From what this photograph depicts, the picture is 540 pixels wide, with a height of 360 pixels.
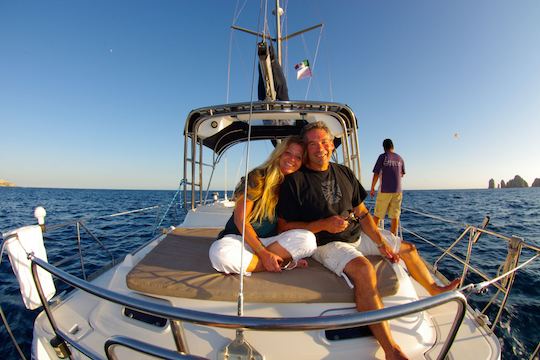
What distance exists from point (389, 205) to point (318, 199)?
→ 3319mm

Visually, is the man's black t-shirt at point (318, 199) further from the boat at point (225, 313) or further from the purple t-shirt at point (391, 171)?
the purple t-shirt at point (391, 171)

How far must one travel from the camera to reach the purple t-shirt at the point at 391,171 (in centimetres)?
465

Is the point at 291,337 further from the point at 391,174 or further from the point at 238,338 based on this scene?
the point at 391,174

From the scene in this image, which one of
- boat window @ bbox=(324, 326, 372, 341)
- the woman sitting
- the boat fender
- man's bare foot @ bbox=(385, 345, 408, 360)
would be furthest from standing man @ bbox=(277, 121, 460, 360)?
the boat fender

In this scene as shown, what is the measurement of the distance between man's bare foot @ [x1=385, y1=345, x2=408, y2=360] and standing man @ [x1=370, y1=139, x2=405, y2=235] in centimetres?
352

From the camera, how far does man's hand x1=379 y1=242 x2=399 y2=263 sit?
2025 millimetres

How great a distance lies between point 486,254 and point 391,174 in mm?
4184

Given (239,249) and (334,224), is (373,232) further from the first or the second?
(239,249)

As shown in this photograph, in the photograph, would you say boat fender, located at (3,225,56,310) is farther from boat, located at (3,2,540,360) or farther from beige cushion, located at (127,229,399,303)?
beige cushion, located at (127,229,399,303)

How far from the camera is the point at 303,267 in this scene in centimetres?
198

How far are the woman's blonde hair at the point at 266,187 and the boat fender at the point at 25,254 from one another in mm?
1539

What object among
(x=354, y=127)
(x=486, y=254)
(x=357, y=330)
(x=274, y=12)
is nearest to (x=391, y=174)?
(x=354, y=127)

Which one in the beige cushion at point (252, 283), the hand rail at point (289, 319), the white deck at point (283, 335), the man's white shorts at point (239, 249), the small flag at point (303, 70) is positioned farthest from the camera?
the small flag at point (303, 70)

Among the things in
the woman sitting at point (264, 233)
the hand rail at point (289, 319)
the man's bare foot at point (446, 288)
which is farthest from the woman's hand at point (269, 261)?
the man's bare foot at point (446, 288)
